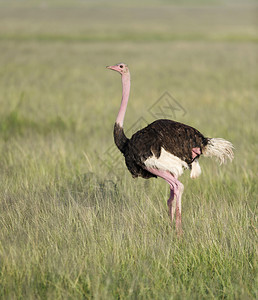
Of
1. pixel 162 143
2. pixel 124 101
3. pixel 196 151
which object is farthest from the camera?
pixel 124 101

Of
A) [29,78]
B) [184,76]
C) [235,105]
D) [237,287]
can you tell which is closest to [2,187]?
[237,287]

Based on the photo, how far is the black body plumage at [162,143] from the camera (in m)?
4.52

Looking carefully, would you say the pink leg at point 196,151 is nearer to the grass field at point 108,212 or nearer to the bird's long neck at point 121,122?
the grass field at point 108,212

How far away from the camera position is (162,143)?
4.52 m

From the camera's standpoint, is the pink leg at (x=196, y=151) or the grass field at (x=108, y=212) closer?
the grass field at (x=108, y=212)

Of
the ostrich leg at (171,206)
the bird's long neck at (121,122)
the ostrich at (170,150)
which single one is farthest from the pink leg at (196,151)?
the bird's long neck at (121,122)

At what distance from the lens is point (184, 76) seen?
742 inches

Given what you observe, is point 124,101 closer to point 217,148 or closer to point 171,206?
point 217,148

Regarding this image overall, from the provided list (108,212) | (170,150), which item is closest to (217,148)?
(170,150)

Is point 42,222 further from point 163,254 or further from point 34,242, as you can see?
point 163,254

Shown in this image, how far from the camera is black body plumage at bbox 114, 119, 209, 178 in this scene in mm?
4520

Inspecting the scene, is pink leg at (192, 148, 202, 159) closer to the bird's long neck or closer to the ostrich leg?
the ostrich leg

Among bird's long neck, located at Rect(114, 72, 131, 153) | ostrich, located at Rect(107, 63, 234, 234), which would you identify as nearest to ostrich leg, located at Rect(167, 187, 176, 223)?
ostrich, located at Rect(107, 63, 234, 234)

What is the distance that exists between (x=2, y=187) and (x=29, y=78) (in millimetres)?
11173
